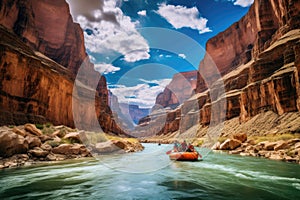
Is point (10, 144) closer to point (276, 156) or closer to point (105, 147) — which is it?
point (105, 147)

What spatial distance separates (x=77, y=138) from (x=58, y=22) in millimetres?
70195

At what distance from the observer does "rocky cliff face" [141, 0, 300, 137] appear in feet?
105

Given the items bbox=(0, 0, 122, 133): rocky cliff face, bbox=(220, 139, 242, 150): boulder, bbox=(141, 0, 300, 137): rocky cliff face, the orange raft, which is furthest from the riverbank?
bbox=(141, 0, 300, 137): rocky cliff face

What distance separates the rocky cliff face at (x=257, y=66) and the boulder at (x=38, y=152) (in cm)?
3090

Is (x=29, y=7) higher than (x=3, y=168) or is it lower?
higher

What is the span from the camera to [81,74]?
75312 mm

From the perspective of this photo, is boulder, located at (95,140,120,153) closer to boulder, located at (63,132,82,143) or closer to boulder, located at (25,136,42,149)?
boulder, located at (63,132,82,143)

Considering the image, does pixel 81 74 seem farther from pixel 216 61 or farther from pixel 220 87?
pixel 216 61

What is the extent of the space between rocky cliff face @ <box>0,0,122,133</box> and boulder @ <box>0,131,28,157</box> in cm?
738

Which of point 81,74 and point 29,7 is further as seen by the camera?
point 81,74

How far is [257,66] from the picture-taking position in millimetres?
41844

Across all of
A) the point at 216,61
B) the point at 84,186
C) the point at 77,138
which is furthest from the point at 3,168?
the point at 216,61

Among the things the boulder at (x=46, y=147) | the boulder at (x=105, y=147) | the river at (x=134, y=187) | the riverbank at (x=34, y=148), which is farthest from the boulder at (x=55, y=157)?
the boulder at (x=105, y=147)

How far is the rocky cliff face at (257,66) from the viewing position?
32031 mm
